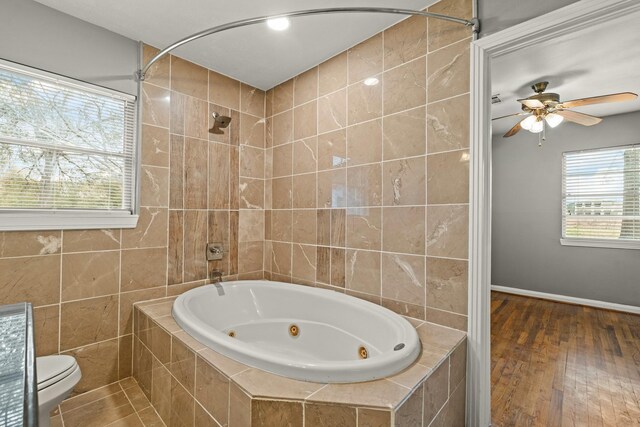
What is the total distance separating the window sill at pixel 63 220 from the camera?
5.31 feet

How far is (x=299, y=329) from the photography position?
7.22 feet

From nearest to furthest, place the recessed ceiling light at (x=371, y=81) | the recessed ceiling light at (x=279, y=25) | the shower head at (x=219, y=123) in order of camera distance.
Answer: the recessed ceiling light at (x=279, y=25), the recessed ceiling light at (x=371, y=81), the shower head at (x=219, y=123)

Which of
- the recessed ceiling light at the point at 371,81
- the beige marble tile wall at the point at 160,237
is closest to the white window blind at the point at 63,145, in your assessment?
the beige marble tile wall at the point at 160,237

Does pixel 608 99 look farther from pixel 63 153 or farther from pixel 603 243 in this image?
pixel 63 153

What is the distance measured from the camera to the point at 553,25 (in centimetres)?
133

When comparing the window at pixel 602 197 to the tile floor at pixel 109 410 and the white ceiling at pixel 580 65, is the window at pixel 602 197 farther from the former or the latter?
the tile floor at pixel 109 410

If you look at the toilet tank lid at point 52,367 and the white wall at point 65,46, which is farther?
the white wall at point 65,46

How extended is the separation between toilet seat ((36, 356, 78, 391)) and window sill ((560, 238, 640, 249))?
532cm

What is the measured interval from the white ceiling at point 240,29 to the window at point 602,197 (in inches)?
147

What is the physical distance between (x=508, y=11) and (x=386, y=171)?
1.01 metres

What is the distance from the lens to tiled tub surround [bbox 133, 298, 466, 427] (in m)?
1.00

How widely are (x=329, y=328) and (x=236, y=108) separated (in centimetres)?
203

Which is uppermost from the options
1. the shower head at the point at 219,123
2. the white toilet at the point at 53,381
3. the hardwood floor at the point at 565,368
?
the shower head at the point at 219,123

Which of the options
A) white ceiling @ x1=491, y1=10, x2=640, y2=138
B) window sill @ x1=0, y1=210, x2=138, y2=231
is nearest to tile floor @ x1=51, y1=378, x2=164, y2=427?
window sill @ x1=0, y1=210, x2=138, y2=231
